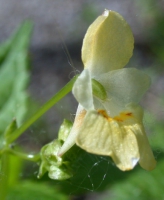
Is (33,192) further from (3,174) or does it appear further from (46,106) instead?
(46,106)

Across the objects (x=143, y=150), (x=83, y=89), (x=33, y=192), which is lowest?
(x=33, y=192)

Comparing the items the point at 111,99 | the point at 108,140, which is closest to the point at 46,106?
the point at 111,99

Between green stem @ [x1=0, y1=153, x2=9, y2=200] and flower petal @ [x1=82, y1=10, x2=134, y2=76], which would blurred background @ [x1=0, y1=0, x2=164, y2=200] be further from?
flower petal @ [x1=82, y1=10, x2=134, y2=76]

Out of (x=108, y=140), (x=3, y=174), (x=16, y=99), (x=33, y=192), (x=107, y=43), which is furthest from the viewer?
(x=16, y=99)

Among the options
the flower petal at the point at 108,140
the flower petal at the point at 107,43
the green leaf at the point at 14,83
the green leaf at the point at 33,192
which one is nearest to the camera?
the flower petal at the point at 108,140

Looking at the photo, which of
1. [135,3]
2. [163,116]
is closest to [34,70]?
[135,3]

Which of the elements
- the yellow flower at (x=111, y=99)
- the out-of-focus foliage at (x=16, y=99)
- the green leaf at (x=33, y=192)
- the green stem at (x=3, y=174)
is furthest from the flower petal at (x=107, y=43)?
the green leaf at (x=33, y=192)

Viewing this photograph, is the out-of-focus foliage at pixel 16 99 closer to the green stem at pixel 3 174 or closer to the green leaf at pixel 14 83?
the green leaf at pixel 14 83
